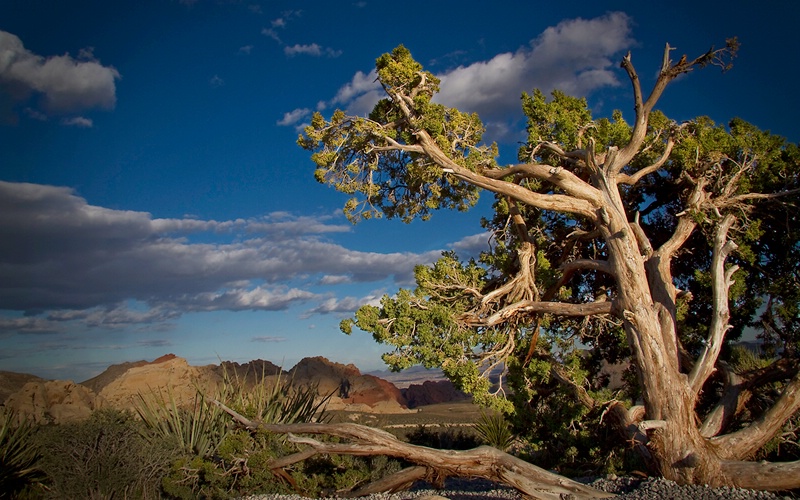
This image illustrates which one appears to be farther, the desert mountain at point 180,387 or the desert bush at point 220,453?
the desert mountain at point 180,387

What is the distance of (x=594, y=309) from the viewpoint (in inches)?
460

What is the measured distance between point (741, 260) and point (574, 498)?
27.3ft

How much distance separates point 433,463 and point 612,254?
17.3ft

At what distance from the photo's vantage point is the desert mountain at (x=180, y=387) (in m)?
19.5

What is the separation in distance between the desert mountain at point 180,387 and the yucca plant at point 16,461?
31.3 inches

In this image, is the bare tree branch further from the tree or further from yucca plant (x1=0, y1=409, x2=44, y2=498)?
yucca plant (x1=0, y1=409, x2=44, y2=498)

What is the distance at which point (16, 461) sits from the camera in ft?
31.2

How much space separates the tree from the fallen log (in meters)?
1.79

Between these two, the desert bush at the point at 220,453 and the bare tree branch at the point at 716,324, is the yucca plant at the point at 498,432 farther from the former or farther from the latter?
the desert bush at the point at 220,453

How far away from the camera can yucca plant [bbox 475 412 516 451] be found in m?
15.7

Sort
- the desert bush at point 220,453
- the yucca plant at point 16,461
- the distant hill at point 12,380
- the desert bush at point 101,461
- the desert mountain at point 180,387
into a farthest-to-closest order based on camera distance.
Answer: the distant hill at point 12,380 < the desert mountain at point 180,387 < the desert bush at point 220,453 < the yucca plant at point 16,461 < the desert bush at point 101,461

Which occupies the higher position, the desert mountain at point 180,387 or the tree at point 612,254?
the tree at point 612,254

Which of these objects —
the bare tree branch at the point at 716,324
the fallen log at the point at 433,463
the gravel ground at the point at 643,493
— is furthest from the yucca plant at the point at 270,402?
the bare tree branch at the point at 716,324

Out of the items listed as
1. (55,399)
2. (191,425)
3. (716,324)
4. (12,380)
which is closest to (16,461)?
(191,425)
